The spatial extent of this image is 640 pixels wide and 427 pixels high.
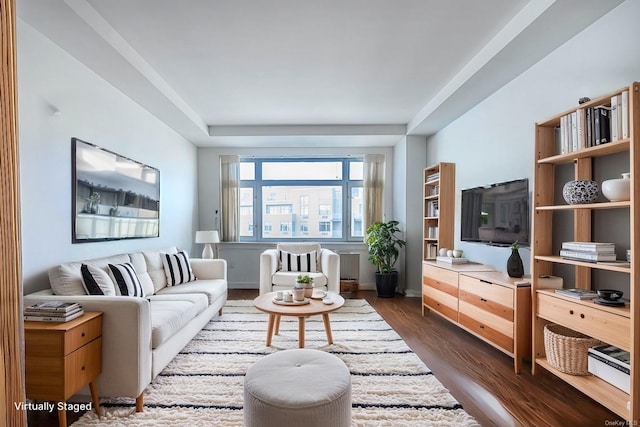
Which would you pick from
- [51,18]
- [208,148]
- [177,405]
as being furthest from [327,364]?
[208,148]

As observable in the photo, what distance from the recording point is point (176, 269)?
3.76 m

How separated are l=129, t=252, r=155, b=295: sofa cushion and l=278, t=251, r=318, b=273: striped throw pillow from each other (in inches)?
71.2

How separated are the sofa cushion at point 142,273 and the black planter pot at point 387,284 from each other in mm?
3146

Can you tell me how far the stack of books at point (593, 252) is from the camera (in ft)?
6.62

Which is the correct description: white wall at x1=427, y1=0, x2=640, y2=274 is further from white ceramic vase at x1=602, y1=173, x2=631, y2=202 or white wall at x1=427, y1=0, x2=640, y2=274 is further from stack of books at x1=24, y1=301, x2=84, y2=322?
stack of books at x1=24, y1=301, x2=84, y2=322

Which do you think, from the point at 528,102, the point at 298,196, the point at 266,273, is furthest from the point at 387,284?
the point at 528,102

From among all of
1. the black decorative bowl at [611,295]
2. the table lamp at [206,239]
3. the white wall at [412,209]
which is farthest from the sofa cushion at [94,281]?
the white wall at [412,209]

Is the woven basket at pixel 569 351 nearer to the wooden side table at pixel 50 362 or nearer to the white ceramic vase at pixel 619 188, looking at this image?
the white ceramic vase at pixel 619 188

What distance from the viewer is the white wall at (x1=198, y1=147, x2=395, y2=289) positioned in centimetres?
588

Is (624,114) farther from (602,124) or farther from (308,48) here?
(308,48)

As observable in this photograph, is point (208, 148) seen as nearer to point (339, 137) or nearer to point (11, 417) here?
point (339, 137)

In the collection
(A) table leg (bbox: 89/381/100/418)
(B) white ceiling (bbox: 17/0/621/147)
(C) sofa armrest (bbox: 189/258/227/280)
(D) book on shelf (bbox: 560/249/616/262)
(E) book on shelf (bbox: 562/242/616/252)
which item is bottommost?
(A) table leg (bbox: 89/381/100/418)

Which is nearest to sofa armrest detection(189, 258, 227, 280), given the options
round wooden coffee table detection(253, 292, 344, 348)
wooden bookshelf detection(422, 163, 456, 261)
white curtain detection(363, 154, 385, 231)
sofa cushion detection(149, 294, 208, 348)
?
sofa cushion detection(149, 294, 208, 348)

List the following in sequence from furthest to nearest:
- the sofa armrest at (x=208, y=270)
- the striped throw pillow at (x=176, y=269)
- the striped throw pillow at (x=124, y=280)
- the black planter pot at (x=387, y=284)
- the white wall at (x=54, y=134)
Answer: the black planter pot at (x=387, y=284)
the sofa armrest at (x=208, y=270)
the striped throw pillow at (x=176, y=269)
the striped throw pillow at (x=124, y=280)
the white wall at (x=54, y=134)
